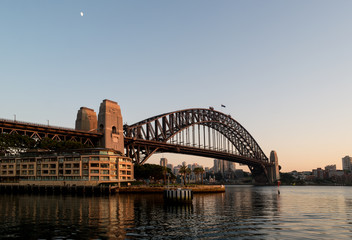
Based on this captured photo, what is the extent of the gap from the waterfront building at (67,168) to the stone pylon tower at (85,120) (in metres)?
25.4

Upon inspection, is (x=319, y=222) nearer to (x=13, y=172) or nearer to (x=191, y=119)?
(x=13, y=172)

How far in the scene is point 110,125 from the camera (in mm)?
117125

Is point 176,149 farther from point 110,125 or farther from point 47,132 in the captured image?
point 47,132

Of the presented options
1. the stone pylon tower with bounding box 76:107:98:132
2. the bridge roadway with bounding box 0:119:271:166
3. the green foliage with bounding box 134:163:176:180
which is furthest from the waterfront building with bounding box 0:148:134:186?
the stone pylon tower with bounding box 76:107:98:132

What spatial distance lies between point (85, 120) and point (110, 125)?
15.3 m

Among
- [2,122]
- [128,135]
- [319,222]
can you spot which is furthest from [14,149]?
[319,222]

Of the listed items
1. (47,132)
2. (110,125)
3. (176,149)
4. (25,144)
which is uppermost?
(110,125)

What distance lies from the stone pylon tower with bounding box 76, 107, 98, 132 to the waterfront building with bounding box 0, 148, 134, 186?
25.4m

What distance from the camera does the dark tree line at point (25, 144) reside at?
9500 cm

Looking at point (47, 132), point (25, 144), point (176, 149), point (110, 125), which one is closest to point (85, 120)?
point (110, 125)

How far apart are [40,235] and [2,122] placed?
73870mm

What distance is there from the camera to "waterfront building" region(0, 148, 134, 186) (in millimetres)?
94938

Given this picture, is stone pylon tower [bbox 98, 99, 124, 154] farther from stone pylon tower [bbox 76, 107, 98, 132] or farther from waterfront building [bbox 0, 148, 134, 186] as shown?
waterfront building [bbox 0, 148, 134, 186]

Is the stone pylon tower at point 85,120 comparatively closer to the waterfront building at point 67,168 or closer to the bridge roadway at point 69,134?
the bridge roadway at point 69,134
